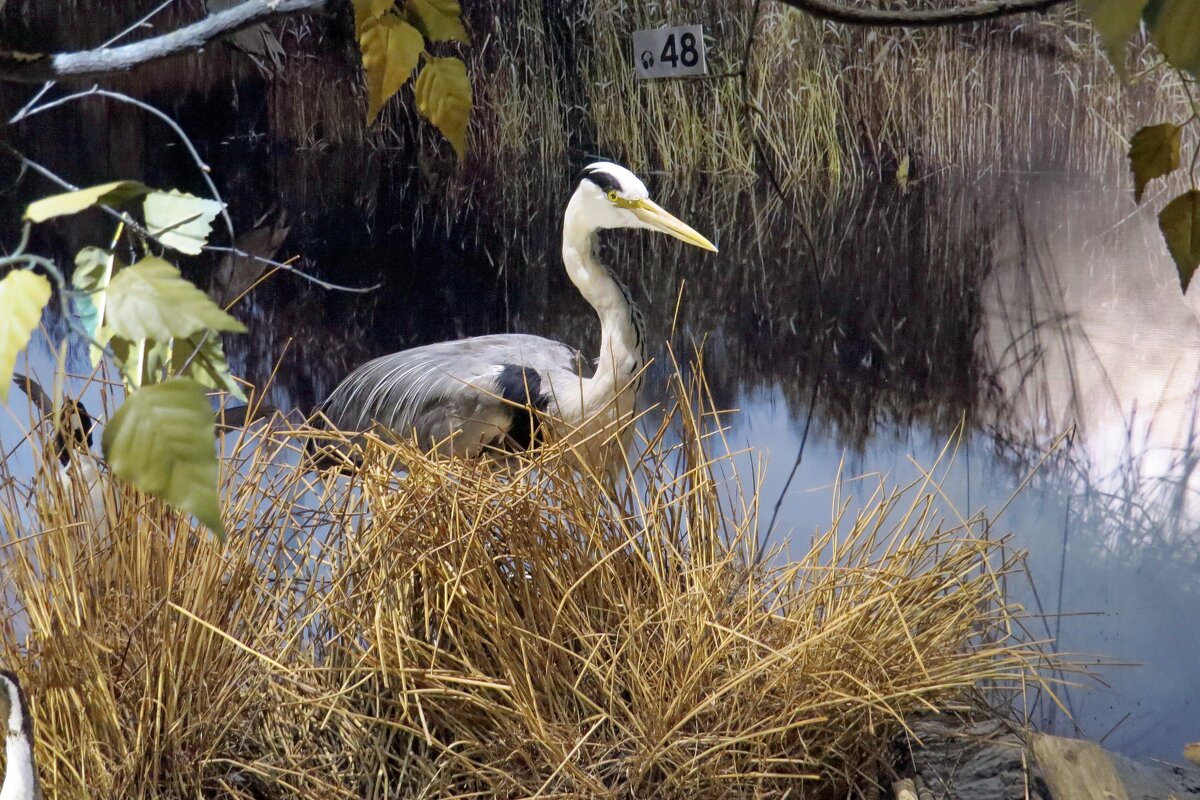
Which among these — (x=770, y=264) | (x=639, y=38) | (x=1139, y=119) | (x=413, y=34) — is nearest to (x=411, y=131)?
(x=639, y=38)

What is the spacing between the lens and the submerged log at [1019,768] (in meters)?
0.82

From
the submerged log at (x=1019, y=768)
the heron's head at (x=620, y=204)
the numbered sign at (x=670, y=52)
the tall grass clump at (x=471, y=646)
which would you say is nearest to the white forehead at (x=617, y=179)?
the heron's head at (x=620, y=204)

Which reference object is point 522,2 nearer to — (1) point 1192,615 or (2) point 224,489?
(2) point 224,489

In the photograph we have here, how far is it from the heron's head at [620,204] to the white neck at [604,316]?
0.6 inches

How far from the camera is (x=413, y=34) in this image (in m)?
0.35

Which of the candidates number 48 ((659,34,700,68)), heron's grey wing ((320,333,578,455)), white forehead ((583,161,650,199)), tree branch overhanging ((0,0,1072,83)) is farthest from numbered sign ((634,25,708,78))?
tree branch overhanging ((0,0,1072,83))

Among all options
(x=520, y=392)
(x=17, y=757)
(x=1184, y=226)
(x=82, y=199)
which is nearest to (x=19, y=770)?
(x=17, y=757)

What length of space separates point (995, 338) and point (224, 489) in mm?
798

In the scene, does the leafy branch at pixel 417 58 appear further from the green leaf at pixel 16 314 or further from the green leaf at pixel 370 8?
the green leaf at pixel 16 314

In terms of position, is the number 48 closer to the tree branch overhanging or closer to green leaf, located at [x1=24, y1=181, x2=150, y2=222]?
the tree branch overhanging

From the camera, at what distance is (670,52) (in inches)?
47.9

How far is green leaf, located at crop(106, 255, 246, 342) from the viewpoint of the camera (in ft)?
0.69

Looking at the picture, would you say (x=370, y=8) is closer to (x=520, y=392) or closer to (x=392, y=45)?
(x=392, y=45)

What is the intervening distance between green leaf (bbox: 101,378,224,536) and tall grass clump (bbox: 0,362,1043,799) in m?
0.61
